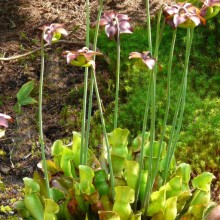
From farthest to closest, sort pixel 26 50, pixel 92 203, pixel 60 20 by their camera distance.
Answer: pixel 60 20
pixel 26 50
pixel 92 203

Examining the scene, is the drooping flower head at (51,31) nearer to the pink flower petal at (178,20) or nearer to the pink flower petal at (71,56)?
the pink flower petal at (71,56)

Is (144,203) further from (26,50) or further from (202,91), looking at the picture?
(26,50)

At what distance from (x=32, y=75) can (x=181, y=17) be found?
2747 millimetres

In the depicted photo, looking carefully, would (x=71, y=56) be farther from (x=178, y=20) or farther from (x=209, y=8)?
(x=209, y=8)

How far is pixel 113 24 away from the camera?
2258 mm

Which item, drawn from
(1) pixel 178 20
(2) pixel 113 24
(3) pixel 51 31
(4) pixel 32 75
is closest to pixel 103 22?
(2) pixel 113 24

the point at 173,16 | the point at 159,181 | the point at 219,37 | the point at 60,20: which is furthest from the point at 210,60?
the point at 173,16

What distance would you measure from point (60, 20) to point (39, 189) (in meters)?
2.77

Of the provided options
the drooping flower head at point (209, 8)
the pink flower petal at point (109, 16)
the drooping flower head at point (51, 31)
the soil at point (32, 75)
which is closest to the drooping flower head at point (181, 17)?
the drooping flower head at point (209, 8)

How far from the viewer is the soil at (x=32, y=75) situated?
13.0 ft

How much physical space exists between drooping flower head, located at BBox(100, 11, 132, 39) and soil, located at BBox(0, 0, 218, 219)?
178 centimetres

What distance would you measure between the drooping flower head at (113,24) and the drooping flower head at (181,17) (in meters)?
0.23

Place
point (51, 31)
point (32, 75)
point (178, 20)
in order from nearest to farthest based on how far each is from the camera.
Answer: point (178, 20) → point (51, 31) → point (32, 75)

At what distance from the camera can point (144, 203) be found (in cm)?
270
